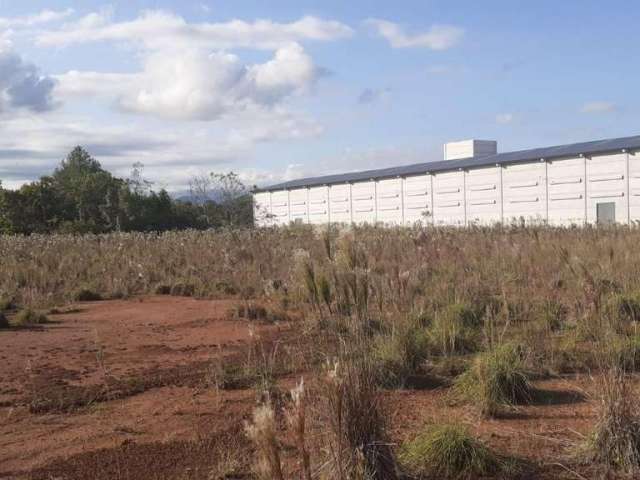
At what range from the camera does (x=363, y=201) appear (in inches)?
2000

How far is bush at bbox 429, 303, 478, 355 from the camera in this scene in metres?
7.90

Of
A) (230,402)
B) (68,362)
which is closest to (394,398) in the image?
(230,402)

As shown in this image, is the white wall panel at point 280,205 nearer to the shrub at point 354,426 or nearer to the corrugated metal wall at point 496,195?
the corrugated metal wall at point 496,195

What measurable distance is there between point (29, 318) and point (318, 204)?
44.0m

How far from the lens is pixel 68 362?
332 inches

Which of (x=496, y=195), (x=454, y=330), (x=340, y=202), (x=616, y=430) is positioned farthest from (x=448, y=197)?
(x=616, y=430)

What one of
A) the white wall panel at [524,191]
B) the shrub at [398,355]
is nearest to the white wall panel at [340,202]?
the white wall panel at [524,191]

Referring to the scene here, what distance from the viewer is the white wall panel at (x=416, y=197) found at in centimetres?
4522

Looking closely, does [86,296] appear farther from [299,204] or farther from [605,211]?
[299,204]

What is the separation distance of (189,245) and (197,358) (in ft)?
39.4

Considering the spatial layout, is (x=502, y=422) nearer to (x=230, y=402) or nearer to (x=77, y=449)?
(x=230, y=402)

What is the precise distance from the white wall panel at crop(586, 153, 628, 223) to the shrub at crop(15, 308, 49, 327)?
91.5ft

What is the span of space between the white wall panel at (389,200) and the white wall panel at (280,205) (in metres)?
11.0

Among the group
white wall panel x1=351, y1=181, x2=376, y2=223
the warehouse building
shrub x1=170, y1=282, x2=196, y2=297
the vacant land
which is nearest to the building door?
the warehouse building
